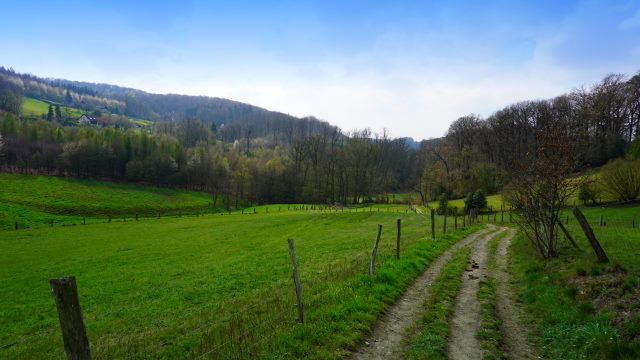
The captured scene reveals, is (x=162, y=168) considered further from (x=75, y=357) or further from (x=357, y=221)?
(x=75, y=357)

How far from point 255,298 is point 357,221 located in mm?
34063

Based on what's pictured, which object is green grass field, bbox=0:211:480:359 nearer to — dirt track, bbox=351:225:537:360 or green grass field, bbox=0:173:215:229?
dirt track, bbox=351:225:537:360

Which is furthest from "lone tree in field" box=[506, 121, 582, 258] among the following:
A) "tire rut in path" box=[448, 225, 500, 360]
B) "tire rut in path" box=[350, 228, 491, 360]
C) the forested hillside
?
the forested hillside

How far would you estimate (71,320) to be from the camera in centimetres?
447

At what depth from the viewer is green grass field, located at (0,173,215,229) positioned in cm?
5769

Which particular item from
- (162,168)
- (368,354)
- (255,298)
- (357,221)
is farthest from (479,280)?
(162,168)

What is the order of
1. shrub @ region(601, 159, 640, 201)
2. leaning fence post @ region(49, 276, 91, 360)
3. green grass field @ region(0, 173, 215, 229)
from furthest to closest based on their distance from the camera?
green grass field @ region(0, 173, 215, 229) < shrub @ region(601, 159, 640, 201) < leaning fence post @ region(49, 276, 91, 360)

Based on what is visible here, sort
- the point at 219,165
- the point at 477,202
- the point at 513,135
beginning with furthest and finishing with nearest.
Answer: the point at 219,165 < the point at 513,135 < the point at 477,202

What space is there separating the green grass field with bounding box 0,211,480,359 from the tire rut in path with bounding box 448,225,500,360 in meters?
2.09

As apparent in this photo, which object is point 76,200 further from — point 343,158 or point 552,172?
point 552,172

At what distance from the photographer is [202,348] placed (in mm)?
7773

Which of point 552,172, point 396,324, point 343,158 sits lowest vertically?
point 396,324

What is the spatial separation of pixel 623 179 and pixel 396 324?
57718 mm

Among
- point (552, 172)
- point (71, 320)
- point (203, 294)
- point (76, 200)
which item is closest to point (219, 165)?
point (76, 200)
